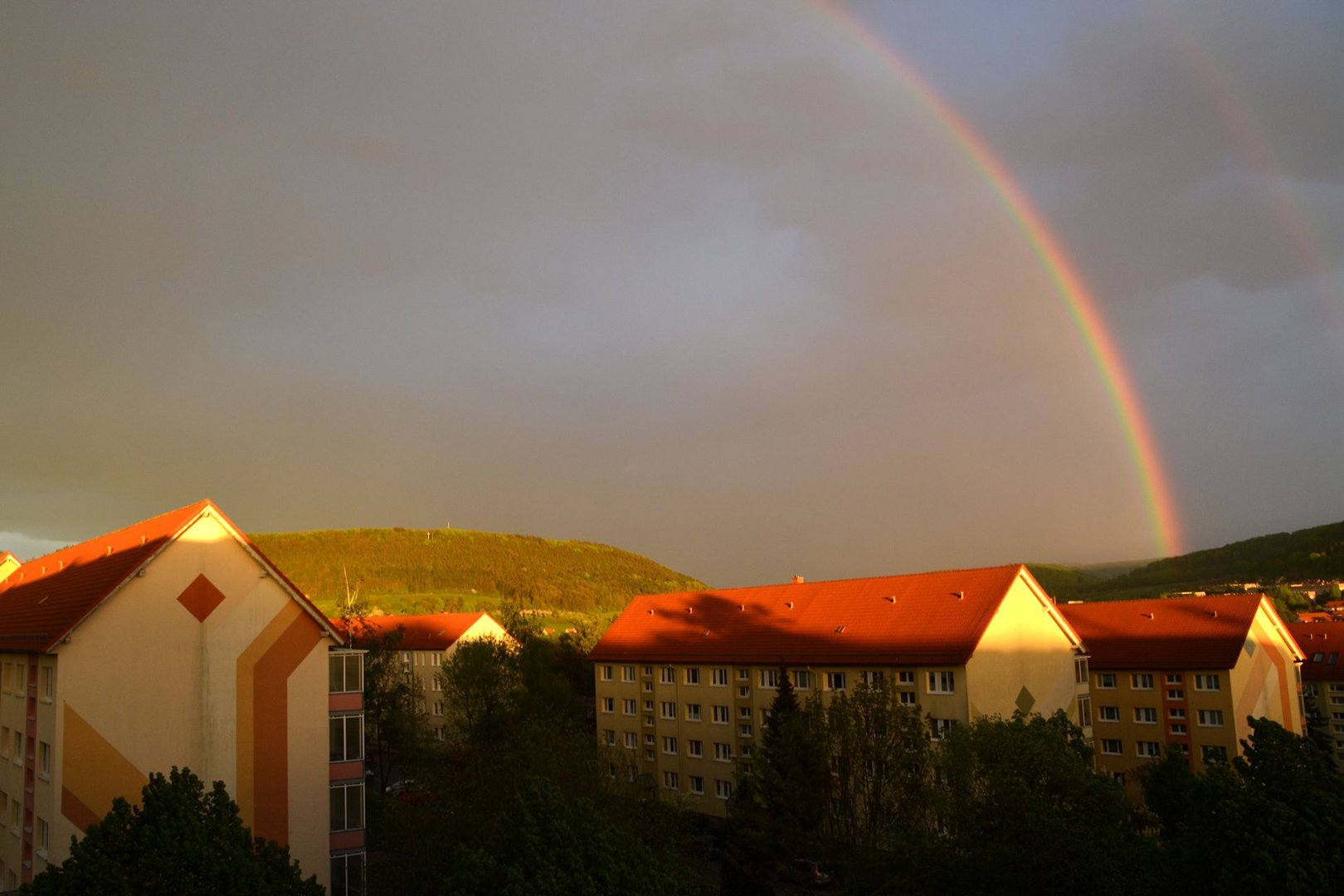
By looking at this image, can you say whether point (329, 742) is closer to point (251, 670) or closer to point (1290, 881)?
point (251, 670)

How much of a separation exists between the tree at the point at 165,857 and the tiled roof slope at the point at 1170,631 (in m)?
53.8

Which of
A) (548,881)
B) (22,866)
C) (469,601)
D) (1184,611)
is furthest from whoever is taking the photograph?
(469,601)

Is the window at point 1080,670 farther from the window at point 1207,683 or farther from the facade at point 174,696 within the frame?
the facade at point 174,696

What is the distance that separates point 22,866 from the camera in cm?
3150

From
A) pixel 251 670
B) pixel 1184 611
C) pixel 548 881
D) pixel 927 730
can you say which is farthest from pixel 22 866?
pixel 1184 611

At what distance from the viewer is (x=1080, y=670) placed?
169 ft

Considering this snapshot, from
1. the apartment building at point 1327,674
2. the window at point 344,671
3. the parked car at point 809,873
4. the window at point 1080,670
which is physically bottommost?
the parked car at point 809,873

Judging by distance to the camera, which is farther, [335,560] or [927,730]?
[335,560]

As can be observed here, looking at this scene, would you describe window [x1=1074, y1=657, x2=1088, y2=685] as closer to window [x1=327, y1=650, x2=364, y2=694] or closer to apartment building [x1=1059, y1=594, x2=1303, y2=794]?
apartment building [x1=1059, y1=594, x2=1303, y2=794]

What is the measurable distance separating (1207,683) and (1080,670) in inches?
433

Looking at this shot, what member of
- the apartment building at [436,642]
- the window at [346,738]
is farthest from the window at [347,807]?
the apartment building at [436,642]

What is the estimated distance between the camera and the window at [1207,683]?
5666 centimetres

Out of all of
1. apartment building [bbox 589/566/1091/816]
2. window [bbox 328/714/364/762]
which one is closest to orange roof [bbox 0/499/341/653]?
window [bbox 328/714/364/762]

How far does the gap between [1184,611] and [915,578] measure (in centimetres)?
2116
